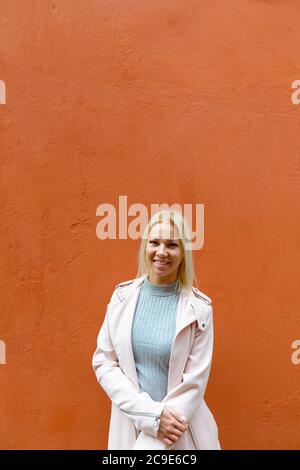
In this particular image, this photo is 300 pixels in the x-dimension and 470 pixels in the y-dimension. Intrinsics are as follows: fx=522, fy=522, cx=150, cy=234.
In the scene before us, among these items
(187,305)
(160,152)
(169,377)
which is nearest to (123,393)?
(169,377)

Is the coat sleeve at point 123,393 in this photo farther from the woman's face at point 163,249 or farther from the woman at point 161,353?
the woman's face at point 163,249

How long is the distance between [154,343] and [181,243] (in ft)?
1.60

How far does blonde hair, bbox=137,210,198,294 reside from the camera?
2.48 m

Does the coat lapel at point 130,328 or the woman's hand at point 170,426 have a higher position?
the coat lapel at point 130,328

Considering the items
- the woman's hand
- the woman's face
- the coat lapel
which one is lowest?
the woman's hand

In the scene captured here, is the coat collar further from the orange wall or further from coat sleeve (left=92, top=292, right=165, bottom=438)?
the orange wall

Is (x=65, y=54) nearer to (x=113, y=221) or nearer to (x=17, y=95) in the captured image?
(x=17, y=95)

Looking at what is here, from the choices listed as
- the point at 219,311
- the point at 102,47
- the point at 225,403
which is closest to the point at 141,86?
the point at 102,47

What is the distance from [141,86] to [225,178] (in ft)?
2.55

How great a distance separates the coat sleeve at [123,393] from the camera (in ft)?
7.76

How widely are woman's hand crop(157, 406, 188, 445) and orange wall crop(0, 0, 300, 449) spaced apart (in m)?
0.97

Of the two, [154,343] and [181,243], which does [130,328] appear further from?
[181,243]

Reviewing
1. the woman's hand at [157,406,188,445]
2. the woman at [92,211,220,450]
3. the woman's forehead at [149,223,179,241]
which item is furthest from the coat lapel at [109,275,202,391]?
the woman's forehead at [149,223,179,241]

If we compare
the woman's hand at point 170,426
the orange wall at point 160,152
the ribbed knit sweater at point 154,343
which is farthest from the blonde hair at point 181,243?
the orange wall at point 160,152
